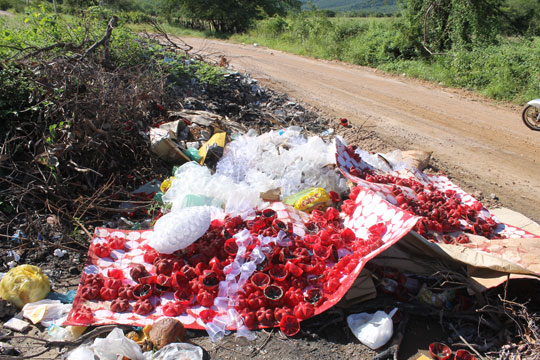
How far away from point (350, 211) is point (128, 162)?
267cm

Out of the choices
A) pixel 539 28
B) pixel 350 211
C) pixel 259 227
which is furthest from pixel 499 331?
pixel 539 28

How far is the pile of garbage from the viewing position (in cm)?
274

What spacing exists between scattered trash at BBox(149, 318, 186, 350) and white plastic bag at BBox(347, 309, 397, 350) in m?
1.15

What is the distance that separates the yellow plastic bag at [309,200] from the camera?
3.97 metres

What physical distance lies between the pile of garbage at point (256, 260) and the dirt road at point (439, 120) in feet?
5.23

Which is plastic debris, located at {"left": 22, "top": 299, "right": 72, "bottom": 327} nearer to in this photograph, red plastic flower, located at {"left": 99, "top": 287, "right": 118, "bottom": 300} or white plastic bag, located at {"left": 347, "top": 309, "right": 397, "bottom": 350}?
red plastic flower, located at {"left": 99, "top": 287, "right": 118, "bottom": 300}

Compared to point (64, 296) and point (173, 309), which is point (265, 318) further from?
point (64, 296)

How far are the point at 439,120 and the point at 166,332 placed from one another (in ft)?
22.8

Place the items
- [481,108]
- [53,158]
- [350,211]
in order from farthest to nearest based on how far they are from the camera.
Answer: [481,108] → [53,158] → [350,211]

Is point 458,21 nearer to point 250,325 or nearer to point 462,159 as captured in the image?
point 462,159

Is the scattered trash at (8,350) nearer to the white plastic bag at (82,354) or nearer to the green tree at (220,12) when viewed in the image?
the white plastic bag at (82,354)

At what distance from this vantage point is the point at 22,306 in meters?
2.95

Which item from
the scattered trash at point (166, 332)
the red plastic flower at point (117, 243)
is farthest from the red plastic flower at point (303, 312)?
the red plastic flower at point (117, 243)

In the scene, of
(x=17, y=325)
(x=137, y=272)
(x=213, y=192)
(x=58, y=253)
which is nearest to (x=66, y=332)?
(x=17, y=325)
